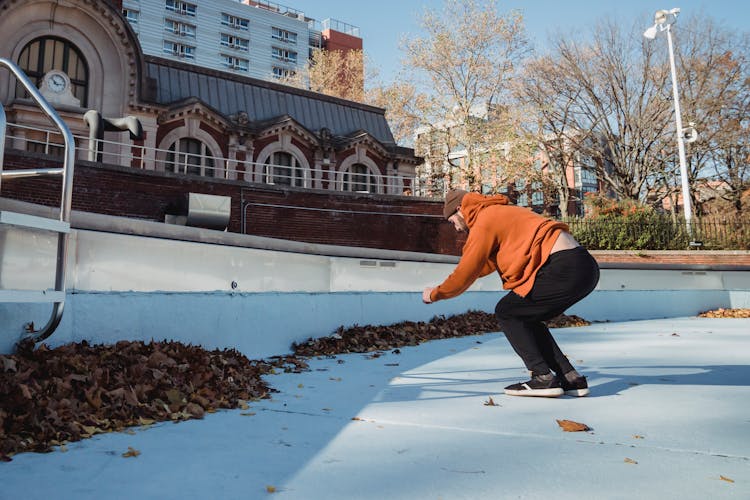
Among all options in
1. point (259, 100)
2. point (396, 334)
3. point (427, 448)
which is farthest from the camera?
point (259, 100)

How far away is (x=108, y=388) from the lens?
331 cm

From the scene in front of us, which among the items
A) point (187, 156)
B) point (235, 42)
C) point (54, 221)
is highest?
point (235, 42)

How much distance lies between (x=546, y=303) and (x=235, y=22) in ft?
196

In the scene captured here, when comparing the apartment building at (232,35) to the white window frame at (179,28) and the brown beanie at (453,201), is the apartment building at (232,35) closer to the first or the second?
the white window frame at (179,28)

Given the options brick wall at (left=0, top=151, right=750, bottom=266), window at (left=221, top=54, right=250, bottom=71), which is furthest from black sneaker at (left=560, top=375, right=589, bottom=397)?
window at (left=221, top=54, right=250, bottom=71)

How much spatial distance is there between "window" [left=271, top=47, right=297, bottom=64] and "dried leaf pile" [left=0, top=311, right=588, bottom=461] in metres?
59.4

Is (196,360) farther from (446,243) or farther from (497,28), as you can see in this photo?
(497,28)

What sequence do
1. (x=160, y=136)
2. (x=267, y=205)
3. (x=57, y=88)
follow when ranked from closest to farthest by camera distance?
(x=267, y=205)
(x=57, y=88)
(x=160, y=136)

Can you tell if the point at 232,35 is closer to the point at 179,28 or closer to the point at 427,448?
the point at 179,28

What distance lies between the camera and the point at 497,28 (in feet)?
104

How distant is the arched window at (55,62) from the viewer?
19562 millimetres

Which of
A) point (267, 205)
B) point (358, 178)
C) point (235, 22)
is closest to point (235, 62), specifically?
point (235, 22)

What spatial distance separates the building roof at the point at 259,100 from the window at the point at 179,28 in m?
31.2

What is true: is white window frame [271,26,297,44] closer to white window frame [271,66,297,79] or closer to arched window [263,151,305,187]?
white window frame [271,66,297,79]
